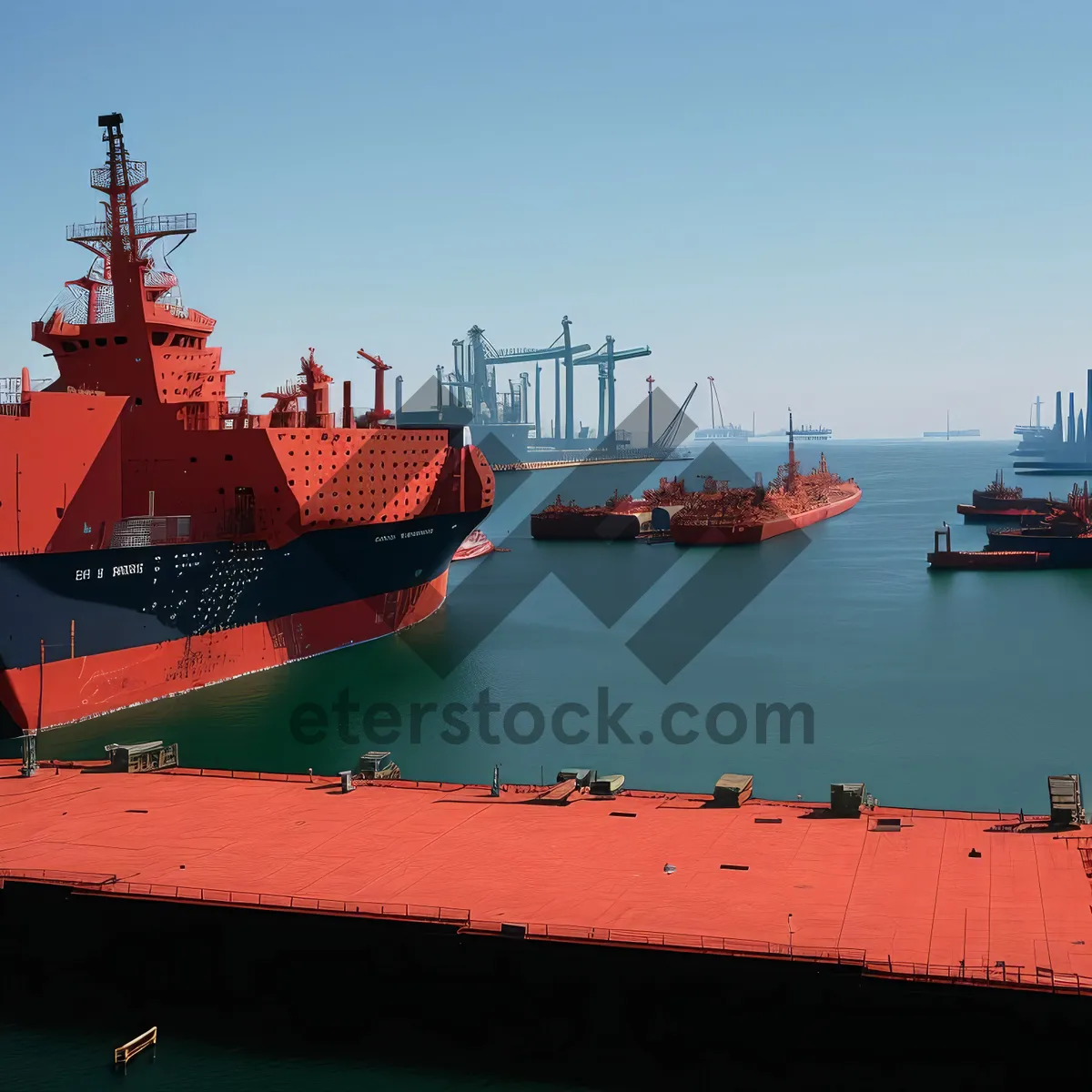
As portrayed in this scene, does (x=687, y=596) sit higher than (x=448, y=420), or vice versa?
(x=448, y=420)

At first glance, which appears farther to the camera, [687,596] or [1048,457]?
[1048,457]

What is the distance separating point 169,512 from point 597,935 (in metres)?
19.0

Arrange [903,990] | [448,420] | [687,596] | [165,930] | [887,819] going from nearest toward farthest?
[903,990], [165,930], [887,819], [687,596], [448,420]

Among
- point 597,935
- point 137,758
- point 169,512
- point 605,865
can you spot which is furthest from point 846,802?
point 169,512

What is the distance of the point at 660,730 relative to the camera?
23734mm

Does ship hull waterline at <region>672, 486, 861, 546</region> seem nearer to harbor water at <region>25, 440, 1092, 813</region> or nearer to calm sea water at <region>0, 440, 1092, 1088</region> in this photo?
calm sea water at <region>0, 440, 1092, 1088</region>

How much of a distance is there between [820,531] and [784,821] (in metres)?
58.4

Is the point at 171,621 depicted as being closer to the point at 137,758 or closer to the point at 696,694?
the point at 137,758

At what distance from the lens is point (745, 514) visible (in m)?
66.4

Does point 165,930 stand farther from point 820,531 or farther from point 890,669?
point 820,531

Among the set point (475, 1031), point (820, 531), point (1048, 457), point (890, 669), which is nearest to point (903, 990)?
point (475, 1031)

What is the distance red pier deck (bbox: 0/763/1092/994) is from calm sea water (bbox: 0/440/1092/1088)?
198 centimetres

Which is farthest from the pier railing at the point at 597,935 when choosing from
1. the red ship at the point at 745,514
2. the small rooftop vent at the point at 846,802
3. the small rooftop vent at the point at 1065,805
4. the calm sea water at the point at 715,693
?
the red ship at the point at 745,514

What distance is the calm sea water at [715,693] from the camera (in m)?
20.7
